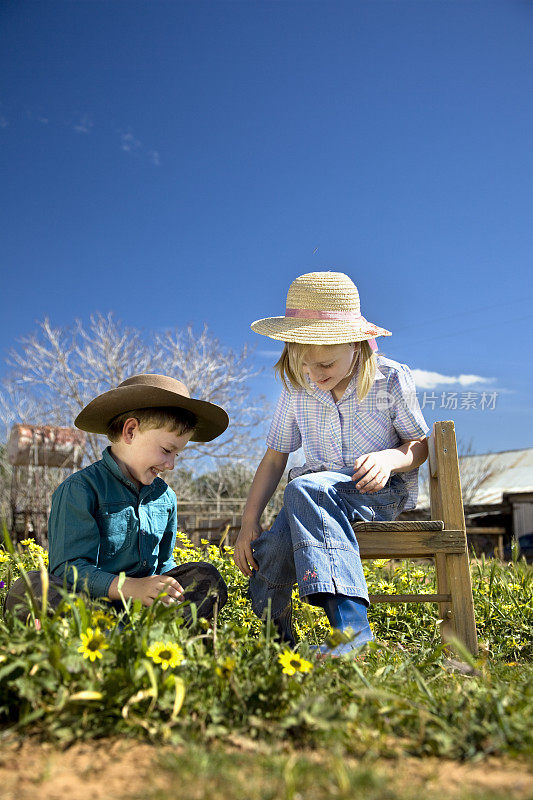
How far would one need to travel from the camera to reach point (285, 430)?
10.3 feet

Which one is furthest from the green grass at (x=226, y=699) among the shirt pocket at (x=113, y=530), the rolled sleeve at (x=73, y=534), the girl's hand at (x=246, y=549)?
the girl's hand at (x=246, y=549)

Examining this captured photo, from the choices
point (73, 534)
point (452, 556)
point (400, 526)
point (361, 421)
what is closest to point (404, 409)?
point (361, 421)

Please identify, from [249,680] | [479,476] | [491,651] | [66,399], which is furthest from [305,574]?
[479,476]

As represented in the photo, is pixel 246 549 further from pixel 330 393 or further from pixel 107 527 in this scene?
pixel 330 393

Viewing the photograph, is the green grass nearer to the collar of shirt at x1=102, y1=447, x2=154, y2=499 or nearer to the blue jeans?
the blue jeans

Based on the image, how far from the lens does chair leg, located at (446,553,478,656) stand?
9.44 feet

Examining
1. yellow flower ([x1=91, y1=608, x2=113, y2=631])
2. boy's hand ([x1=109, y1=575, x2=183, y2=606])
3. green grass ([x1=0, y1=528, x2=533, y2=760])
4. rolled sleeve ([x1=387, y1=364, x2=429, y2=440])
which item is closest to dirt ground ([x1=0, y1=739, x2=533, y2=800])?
green grass ([x1=0, y1=528, x2=533, y2=760])

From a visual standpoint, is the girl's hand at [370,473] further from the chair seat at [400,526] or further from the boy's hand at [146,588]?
the boy's hand at [146,588]

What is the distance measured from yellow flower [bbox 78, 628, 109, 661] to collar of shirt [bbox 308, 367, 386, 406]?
67.3 inches

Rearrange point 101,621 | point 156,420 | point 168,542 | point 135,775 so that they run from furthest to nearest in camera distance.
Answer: point 168,542
point 156,420
point 101,621
point 135,775

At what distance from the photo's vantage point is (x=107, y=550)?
2480mm

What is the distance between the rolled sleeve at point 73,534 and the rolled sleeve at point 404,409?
1402 millimetres

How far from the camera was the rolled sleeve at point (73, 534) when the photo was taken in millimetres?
2275

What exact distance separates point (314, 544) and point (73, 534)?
865 millimetres
